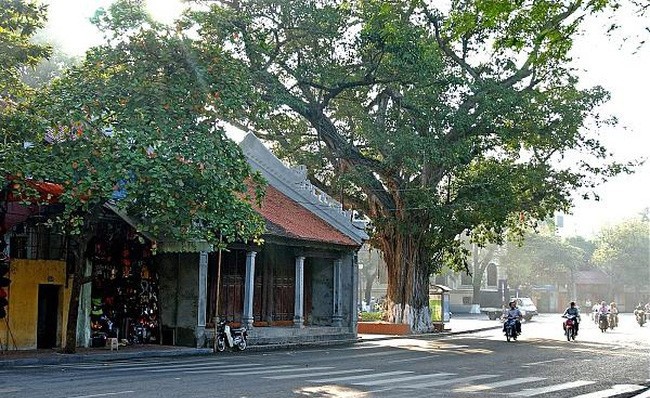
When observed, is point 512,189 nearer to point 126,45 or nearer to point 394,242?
point 394,242

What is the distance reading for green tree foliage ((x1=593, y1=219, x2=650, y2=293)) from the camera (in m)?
87.4

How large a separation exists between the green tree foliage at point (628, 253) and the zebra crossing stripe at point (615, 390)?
7636 cm

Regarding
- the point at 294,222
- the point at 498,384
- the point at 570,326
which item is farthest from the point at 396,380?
the point at 570,326

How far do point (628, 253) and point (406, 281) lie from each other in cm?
5710

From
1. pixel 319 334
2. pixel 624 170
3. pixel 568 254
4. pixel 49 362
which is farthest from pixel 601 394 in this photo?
pixel 568 254

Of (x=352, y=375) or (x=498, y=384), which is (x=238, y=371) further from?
(x=498, y=384)

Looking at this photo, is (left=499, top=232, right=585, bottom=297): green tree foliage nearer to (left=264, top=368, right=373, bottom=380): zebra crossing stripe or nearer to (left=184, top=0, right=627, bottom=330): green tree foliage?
(left=184, top=0, right=627, bottom=330): green tree foliage

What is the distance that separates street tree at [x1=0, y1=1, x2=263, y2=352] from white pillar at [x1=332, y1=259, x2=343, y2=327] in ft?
37.5

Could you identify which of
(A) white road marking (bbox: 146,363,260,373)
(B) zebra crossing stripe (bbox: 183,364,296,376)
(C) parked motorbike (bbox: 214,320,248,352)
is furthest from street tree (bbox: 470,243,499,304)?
(B) zebra crossing stripe (bbox: 183,364,296,376)

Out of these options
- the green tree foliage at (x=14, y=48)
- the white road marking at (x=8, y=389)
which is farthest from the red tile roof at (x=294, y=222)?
the white road marking at (x=8, y=389)

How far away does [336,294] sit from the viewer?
33.8 metres

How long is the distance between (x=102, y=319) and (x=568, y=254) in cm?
6602

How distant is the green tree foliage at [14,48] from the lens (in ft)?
65.3

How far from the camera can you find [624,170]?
36.1 m
